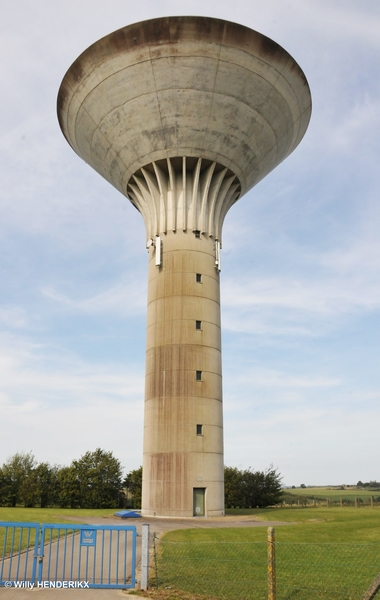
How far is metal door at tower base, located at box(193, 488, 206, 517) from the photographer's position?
2848 centimetres

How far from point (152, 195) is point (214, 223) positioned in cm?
450

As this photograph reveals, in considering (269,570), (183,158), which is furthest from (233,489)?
(269,570)

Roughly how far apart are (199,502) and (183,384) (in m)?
6.67

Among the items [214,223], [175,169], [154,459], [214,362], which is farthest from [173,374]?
[175,169]

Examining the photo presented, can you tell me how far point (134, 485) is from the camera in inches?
2010

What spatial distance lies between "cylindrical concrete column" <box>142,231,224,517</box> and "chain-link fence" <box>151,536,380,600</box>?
12.3 metres

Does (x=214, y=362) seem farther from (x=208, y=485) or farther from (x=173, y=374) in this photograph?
(x=208, y=485)

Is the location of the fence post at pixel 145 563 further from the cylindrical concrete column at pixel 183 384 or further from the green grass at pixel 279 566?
the cylindrical concrete column at pixel 183 384

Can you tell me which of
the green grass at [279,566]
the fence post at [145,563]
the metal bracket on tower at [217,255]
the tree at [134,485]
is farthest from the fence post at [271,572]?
the tree at [134,485]

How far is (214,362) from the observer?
31.2m

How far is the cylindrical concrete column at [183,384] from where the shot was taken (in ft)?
94.3

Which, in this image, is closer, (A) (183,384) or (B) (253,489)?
(A) (183,384)

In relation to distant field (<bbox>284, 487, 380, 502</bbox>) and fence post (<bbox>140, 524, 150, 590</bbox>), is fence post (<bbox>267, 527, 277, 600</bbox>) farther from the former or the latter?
distant field (<bbox>284, 487, 380, 502</bbox>)

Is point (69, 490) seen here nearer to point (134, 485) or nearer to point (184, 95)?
→ point (134, 485)
